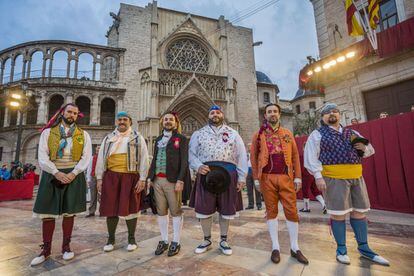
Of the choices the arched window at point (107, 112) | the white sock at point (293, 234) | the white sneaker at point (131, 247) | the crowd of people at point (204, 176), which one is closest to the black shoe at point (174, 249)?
the crowd of people at point (204, 176)

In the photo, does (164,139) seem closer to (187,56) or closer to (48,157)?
(48,157)

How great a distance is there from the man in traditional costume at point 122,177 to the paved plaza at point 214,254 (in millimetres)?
403

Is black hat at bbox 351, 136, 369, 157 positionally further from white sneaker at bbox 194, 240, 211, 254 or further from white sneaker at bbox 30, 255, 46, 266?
white sneaker at bbox 30, 255, 46, 266

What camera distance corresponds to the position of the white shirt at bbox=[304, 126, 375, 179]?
2852 millimetres

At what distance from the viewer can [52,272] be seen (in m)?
2.44

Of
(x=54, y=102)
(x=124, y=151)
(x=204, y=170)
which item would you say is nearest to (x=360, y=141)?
(x=204, y=170)

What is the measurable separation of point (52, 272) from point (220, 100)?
1780 cm

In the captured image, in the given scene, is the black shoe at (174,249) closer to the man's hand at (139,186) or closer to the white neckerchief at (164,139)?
the man's hand at (139,186)

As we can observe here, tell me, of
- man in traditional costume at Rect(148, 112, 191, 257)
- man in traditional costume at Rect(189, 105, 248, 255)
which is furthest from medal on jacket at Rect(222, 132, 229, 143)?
man in traditional costume at Rect(148, 112, 191, 257)

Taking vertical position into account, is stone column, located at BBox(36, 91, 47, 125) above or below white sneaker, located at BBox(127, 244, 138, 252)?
above

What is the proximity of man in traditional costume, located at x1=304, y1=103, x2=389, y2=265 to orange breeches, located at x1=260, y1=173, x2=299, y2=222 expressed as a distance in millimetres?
368

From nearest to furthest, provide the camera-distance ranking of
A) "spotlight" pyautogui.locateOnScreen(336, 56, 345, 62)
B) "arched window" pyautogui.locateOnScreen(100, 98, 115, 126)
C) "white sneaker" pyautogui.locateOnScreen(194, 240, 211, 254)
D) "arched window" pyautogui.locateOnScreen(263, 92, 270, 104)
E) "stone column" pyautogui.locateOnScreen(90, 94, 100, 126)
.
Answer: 1. "white sneaker" pyautogui.locateOnScreen(194, 240, 211, 254)
2. "spotlight" pyautogui.locateOnScreen(336, 56, 345, 62)
3. "stone column" pyautogui.locateOnScreen(90, 94, 100, 126)
4. "arched window" pyautogui.locateOnScreen(100, 98, 115, 126)
5. "arched window" pyautogui.locateOnScreen(263, 92, 270, 104)

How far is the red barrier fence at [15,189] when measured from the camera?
32.8 feet

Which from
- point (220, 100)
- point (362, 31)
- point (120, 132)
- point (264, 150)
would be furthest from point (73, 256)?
point (220, 100)
